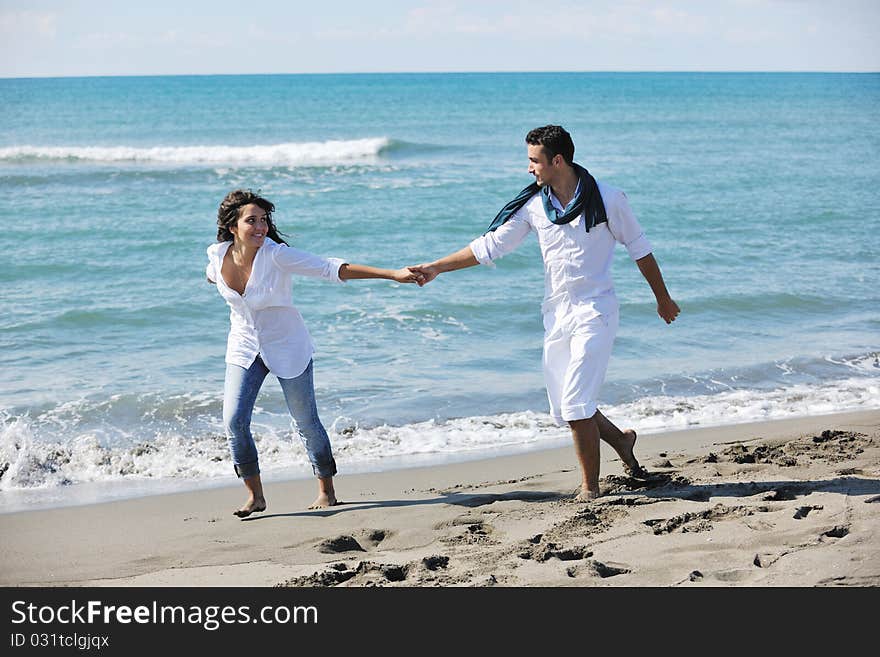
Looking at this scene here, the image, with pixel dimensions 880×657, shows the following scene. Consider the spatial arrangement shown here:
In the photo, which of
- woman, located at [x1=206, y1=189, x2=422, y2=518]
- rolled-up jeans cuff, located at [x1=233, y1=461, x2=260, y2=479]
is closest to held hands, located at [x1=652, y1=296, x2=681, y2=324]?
woman, located at [x1=206, y1=189, x2=422, y2=518]

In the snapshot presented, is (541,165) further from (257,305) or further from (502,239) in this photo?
(257,305)

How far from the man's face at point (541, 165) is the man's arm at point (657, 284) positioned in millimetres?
675

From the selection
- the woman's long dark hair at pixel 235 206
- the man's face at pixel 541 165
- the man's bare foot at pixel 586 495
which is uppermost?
the man's face at pixel 541 165

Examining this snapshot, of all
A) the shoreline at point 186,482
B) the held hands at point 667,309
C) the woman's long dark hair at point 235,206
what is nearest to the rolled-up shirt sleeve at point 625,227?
the held hands at point 667,309

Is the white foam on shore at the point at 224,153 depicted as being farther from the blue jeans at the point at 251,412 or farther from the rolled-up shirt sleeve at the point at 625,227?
the rolled-up shirt sleeve at the point at 625,227

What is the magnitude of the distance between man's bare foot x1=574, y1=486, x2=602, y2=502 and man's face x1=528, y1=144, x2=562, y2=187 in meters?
1.69

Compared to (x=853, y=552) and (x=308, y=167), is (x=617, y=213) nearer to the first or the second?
(x=853, y=552)

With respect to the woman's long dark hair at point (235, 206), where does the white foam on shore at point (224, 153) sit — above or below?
below

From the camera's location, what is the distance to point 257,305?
212 inches

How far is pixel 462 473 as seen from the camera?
21.6 ft

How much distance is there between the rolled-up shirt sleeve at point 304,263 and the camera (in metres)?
5.37

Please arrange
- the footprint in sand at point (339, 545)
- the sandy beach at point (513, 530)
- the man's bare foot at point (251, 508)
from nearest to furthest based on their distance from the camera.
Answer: the sandy beach at point (513, 530) → the footprint in sand at point (339, 545) → the man's bare foot at point (251, 508)

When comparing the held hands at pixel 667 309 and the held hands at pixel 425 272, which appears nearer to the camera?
the held hands at pixel 667 309
